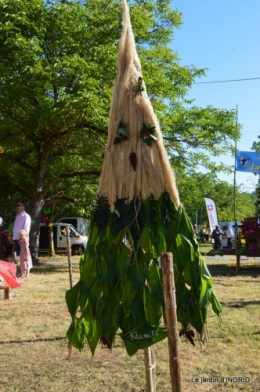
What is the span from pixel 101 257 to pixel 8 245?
15975mm

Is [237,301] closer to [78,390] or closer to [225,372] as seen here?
[225,372]

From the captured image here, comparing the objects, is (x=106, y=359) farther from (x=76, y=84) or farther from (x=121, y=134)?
(x=76, y=84)

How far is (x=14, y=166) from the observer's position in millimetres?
19391

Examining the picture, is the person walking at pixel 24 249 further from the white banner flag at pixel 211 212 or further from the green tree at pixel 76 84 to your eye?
the white banner flag at pixel 211 212

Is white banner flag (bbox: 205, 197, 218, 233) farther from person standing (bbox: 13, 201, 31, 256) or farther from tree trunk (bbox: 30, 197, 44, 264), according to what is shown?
person standing (bbox: 13, 201, 31, 256)

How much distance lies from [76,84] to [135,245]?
10905 mm

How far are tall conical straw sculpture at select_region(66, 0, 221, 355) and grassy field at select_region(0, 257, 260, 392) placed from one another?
1249mm

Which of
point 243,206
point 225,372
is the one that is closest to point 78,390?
point 225,372

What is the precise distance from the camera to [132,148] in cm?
350

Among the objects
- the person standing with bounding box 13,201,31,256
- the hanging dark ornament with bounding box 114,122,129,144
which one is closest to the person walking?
the person standing with bounding box 13,201,31,256

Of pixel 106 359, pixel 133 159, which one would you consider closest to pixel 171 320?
pixel 133 159

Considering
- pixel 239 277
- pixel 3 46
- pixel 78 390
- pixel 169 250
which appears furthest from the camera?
pixel 3 46

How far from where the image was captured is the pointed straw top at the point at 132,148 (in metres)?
3.45

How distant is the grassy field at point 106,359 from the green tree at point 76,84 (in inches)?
277
